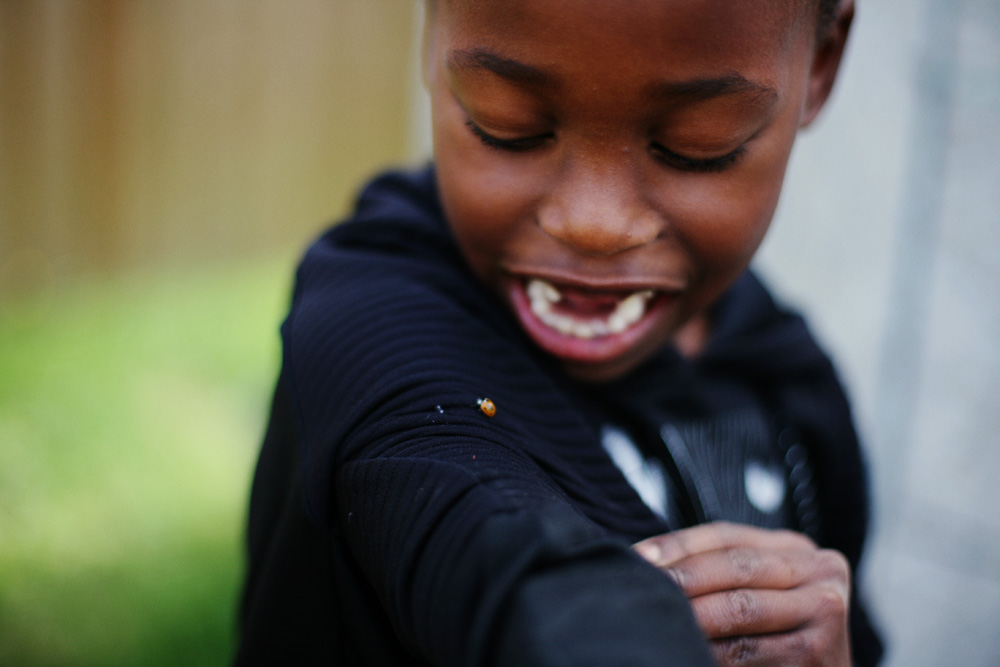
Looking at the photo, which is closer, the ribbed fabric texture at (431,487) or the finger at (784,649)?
the ribbed fabric texture at (431,487)

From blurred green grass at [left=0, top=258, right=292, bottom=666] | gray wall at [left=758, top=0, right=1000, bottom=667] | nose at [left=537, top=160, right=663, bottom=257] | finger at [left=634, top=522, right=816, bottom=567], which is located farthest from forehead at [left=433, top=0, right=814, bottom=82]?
gray wall at [left=758, top=0, right=1000, bottom=667]

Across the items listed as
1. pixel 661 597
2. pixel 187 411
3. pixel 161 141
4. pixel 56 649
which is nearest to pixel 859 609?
pixel 661 597

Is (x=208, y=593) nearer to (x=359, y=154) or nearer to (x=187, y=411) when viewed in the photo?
(x=187, y=411)

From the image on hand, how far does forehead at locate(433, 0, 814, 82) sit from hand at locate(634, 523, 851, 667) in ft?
1.35

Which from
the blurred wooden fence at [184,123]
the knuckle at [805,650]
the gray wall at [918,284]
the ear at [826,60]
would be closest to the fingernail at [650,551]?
the knuckle at [805,650]

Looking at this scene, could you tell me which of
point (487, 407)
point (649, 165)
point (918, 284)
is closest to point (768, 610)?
point (487, 407)

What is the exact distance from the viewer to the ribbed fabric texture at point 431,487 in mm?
508

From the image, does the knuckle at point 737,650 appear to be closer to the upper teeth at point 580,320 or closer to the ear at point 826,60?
the upper teeth at point 580,320

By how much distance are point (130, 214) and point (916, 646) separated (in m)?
3.64

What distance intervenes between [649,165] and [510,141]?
0.43 feet

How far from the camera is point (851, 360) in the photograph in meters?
2.29

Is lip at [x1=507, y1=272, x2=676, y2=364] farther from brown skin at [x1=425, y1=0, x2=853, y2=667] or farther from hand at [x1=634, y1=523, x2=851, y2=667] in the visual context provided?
hand at [x1=634, y1=523, x2=851, y2=667]

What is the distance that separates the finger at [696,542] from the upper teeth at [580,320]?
9.0 inches

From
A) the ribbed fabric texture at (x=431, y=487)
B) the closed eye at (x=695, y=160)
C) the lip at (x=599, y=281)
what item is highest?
the closed eye at (x=695, y=160)
